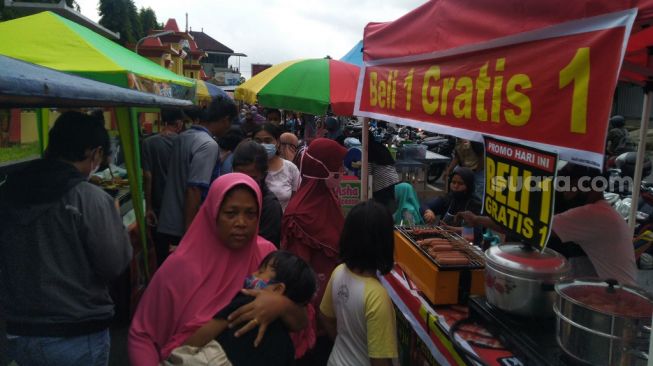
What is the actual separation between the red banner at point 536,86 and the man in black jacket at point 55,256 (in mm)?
1752

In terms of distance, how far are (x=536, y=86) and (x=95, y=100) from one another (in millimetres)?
1620

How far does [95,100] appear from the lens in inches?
60.3

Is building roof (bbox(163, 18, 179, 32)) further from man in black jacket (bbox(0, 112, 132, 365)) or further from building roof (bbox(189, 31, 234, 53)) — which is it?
man in black jacket (bbox(0, 112, 132, 365))

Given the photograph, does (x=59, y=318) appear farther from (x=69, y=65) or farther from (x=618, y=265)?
(x=618, y=265)

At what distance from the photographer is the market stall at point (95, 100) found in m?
1.12

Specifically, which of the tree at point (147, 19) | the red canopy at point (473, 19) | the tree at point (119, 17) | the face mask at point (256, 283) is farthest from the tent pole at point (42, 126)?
the tree at point (147, 19)

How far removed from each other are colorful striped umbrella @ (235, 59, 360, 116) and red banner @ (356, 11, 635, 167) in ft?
11.0

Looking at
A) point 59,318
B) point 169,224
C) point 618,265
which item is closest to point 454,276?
point 618,265

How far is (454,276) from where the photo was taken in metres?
2.30

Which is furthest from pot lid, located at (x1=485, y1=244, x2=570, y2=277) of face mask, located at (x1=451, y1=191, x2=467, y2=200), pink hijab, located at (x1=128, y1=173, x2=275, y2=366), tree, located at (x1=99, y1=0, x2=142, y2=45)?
tree, located at (x1=99, y1=0, x2=142, y2=45)

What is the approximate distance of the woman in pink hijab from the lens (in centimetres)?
174

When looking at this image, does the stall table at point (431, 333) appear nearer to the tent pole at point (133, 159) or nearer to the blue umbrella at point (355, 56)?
the tent pole at point (133, 159)

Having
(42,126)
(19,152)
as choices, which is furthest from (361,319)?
(19,152)

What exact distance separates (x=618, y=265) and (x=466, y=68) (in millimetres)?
1405
